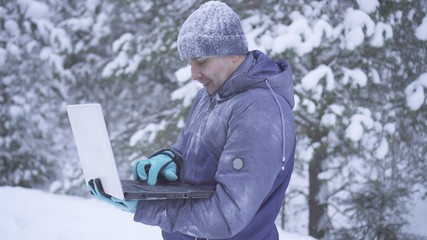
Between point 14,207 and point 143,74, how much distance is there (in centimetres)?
328

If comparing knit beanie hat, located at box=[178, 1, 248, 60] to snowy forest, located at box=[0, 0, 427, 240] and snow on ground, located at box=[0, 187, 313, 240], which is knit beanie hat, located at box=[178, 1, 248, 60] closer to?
snow on ground, located at box=[0, 187, 313, 240]

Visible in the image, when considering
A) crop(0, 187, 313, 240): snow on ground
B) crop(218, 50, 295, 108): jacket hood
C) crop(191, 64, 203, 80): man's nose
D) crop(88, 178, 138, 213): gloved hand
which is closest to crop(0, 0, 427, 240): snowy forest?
crop(0, 187, 313, 240): snow on ground

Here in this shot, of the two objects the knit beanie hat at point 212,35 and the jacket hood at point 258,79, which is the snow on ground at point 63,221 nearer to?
the jacket hood at point 258,79

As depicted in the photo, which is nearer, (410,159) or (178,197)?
(178,197)

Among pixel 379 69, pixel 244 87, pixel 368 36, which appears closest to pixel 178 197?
pixel 244 87

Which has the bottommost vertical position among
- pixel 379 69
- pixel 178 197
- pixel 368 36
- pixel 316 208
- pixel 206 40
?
pixel 316 208

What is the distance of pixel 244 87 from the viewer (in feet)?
5.56

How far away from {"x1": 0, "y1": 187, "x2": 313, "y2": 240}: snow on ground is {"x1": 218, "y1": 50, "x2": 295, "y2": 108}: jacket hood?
9.14ft

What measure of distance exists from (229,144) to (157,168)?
57cm

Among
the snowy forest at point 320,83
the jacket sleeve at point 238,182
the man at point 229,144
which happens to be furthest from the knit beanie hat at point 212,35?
the snowy forest at point 320,83

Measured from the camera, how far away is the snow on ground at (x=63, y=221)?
4.16 meters

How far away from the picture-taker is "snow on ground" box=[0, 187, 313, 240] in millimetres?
4156

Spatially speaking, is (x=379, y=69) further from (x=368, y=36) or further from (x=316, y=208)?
(x=316, y=208)

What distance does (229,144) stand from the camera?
1.54 m
